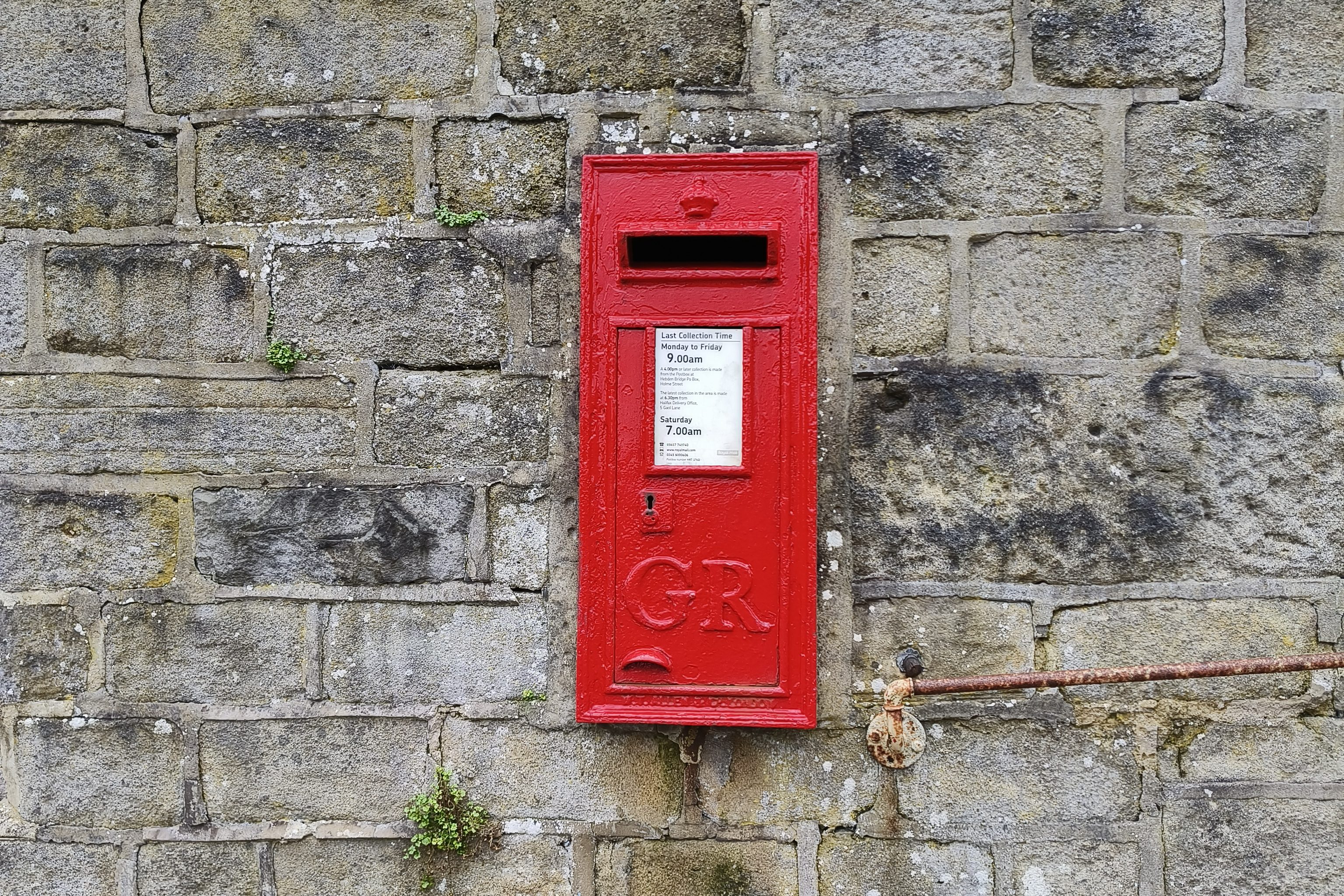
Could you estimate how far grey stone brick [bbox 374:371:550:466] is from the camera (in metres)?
1.82

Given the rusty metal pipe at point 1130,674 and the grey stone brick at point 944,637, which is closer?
the rusty metal pipe at point 1130,674

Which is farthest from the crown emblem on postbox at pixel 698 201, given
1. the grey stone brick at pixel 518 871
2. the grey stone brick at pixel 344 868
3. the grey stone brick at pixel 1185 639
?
the grey stone brick at pixel 344 868

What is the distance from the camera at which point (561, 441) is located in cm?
182

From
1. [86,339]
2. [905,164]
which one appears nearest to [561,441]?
[905,164]

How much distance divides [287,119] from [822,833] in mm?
1807

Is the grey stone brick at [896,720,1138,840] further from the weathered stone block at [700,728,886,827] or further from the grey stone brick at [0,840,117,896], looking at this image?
the grey stone brick at [0,840,117,896]

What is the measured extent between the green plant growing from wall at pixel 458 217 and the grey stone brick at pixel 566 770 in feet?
3.30

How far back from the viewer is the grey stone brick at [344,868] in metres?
1.84

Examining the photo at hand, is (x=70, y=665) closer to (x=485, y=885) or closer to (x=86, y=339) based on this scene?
(x=86, y=339)

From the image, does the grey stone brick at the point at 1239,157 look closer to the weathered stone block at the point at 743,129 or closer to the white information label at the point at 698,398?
the weathered stone block at the point at 743,129

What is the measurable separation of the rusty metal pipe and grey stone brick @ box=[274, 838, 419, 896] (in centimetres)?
109

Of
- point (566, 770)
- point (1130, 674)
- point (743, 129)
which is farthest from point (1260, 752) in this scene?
point (743, 129)

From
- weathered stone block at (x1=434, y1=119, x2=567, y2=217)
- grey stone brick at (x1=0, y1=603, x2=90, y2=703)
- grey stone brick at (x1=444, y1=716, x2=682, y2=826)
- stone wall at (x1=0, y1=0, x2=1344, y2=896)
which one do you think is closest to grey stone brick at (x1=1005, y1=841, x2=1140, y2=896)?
stone wall at (x1=0, y1=0, x2=1344, y2=896)

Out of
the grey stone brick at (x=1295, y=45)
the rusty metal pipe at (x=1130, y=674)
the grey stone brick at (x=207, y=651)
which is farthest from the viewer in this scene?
the grey stone brick at (x=207, y=651)
